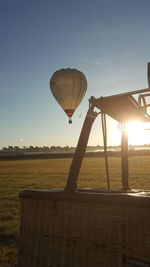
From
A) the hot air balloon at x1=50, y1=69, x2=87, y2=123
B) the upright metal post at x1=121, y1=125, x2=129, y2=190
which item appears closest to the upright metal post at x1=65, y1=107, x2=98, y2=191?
the upright metal post at x1=121, y1=125, x2=129, y2=190

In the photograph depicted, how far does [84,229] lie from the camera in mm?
3021

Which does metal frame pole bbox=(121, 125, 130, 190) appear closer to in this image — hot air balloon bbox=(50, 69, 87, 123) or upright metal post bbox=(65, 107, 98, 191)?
upright metal post bbox=(65, 107, 98, 191)

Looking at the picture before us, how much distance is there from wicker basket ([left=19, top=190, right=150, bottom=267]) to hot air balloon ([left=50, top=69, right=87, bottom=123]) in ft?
30.9

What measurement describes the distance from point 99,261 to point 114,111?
1.39 m

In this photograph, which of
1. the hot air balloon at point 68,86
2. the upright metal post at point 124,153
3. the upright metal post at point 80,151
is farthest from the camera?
the hot air balloon at point 68,86

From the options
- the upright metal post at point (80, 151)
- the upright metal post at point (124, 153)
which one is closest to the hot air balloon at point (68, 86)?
the upright metal post at point (124, 153)

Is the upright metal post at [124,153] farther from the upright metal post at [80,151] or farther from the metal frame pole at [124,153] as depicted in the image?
the upright metal post at [80,151]

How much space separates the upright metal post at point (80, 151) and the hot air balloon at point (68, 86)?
9.38 metres

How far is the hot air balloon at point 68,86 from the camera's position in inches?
496

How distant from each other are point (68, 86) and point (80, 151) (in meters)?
9.65

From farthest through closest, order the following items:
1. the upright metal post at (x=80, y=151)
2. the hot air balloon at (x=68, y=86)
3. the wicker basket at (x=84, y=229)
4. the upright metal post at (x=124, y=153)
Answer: the hot air balloon at (x=68, y=86), the upright metal post at (x=124, y=153), the upright metal post at (x=80, y=151), the wicker basket at (x=84, y=229)

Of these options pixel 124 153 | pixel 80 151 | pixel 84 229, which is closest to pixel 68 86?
pixel 124 153

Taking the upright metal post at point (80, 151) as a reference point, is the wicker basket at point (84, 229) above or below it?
below

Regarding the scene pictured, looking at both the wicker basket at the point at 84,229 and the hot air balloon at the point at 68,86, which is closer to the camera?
the wicker basket at the point at 84,229
